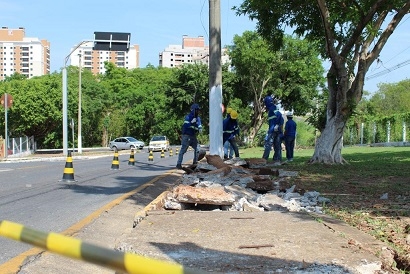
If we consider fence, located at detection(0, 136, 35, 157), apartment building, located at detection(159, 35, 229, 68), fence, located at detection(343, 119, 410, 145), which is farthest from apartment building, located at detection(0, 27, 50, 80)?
fence, located at detection(343, 119, 410, 145)

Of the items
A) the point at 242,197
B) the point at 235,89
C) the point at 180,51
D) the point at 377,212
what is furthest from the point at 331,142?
the point at 180,51

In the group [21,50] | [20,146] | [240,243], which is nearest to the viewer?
[240,243]

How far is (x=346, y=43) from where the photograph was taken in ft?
50.6

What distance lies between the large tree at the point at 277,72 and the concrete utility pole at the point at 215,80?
2678 cm

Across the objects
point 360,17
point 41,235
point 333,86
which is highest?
point 360,17

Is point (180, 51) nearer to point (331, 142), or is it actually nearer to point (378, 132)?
point (378, 132)

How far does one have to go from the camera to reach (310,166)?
1441 cm

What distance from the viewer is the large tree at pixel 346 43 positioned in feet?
46.7

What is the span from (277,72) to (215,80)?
30.9m

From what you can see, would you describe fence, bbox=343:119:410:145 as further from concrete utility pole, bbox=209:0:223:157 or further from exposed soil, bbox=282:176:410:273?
exposed soil, bbox=282:176:410:273

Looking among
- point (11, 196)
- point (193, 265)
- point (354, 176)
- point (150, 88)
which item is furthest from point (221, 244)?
point (150, 88)

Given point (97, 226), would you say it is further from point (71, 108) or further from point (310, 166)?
point (71, 108)

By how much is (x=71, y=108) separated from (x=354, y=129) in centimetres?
2726

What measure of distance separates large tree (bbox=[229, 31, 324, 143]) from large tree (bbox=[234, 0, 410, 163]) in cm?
2400
